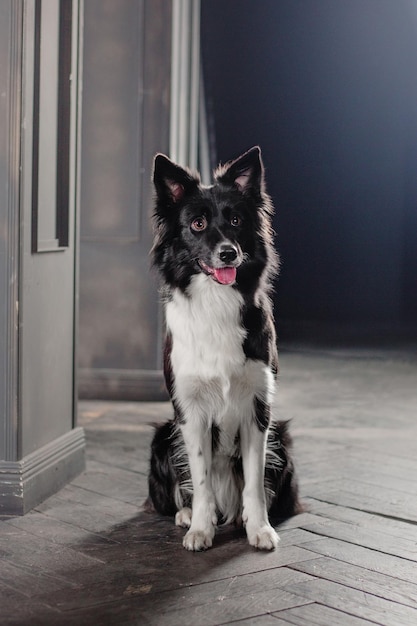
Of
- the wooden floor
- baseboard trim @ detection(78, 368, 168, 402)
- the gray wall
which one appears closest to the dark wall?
baseboard trim @ detection(78, 368, 168, 402)

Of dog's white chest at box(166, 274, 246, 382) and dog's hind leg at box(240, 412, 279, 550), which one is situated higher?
dog's white chest at box(166, 274, 246, 382)

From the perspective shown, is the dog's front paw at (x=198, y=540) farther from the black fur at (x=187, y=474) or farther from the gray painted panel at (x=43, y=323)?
the gray painted panel at (x=43, y=323)

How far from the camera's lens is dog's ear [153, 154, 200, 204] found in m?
2.71

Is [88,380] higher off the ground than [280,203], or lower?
lower

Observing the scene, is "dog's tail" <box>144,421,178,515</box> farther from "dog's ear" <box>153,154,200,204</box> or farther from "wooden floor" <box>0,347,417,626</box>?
"dog's ear" <box>153,154,200,204</box>

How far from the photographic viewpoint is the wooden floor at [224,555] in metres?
2.23

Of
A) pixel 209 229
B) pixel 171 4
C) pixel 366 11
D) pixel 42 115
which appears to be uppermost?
pixel 366 11

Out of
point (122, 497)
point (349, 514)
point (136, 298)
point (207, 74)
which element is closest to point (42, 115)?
point (122, 497)

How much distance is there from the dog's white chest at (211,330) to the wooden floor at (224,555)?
1.77 feet

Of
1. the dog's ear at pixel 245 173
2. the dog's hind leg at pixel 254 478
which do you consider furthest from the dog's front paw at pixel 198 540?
the dog's ear at pixel 245 173

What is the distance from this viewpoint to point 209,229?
2648mm

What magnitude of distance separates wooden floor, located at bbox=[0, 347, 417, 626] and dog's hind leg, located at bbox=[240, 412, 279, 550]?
2.6 inches

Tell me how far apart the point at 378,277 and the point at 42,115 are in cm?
642

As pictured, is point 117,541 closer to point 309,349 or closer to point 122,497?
point 122,497
